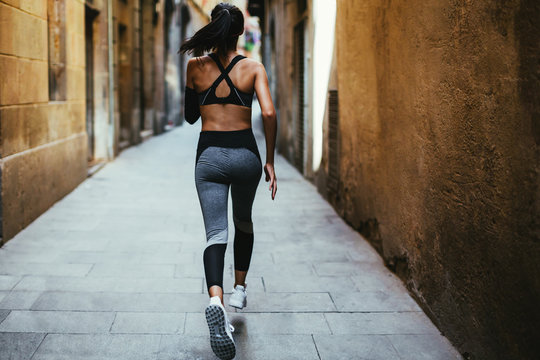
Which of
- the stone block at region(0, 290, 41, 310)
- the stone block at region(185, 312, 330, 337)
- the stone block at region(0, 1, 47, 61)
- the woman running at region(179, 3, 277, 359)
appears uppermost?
the stone block at region(0, 1, 47, 61)

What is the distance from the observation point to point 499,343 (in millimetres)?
3168

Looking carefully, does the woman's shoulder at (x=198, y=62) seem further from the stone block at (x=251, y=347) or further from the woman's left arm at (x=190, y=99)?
the stone block at (x=251, y=347)

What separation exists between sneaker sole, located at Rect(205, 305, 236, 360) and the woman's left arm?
1.18 meters

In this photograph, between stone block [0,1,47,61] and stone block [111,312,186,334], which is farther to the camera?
stone block [0,1,47,61]

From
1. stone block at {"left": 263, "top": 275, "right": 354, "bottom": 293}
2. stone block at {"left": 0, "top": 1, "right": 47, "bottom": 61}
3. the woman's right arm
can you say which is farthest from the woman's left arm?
stone block at {"left": 0, "top": 1, "right": 47, "bottom": 61}

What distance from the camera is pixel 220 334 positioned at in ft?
10.6

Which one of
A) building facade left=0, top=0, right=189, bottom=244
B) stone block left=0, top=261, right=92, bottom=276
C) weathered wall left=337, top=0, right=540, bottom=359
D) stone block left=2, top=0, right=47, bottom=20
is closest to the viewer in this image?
weathered wall left=337, top=0, right=540, bottom=359

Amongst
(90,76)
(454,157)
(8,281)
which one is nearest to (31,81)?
(8,281)

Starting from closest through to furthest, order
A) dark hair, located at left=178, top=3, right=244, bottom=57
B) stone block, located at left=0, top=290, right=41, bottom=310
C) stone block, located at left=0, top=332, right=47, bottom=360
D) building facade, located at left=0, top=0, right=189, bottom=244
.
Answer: stone block, located at left=0, top=332, right=47, bottom=360 → dark hair, located at left=178, top=3, right=244, bottom=57 → stone block, located at left=0, top=290, right=41, bottom=310 → building facade, located at left=0, top=0, right=189, bottom=244

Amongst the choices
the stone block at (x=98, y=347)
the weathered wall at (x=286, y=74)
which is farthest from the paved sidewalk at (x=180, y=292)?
the weathered wall at (x=286, y=74)

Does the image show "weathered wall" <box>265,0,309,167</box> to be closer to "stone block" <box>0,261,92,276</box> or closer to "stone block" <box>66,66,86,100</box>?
"stone block" <box>66,66,86,100</box>

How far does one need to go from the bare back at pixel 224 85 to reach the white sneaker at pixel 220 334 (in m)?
1.06

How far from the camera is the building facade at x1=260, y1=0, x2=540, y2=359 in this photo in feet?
9.50

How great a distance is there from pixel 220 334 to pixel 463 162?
161 cm
